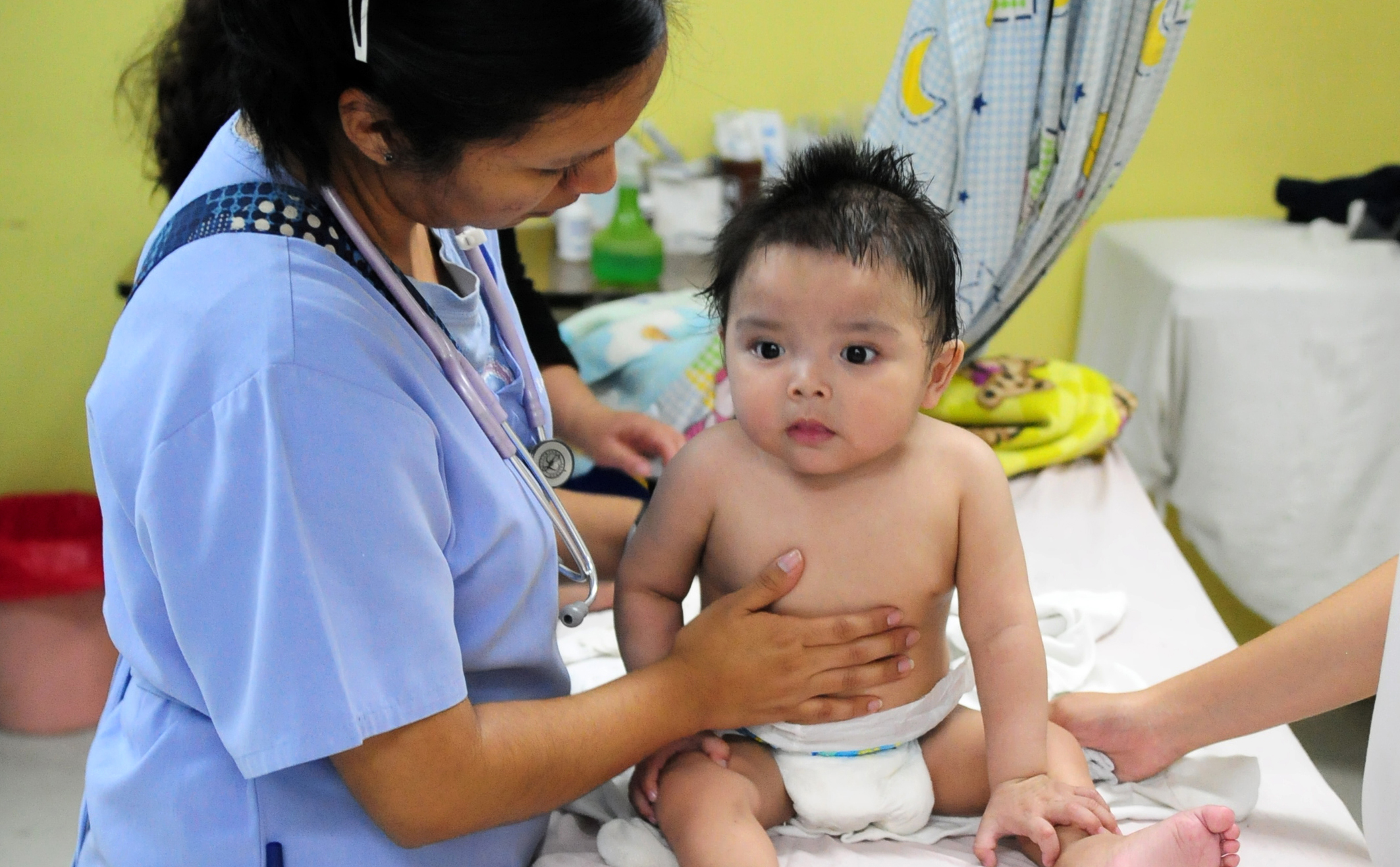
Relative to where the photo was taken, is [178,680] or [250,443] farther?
[178,680]

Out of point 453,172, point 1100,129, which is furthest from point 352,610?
point 1100,129

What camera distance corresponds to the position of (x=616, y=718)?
1043mm

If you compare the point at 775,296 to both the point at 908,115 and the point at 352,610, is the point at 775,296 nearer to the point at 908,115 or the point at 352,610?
the point at 352,610

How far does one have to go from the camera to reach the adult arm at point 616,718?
891 millimetres

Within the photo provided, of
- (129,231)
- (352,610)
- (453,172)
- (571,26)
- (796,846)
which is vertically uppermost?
(571,26)

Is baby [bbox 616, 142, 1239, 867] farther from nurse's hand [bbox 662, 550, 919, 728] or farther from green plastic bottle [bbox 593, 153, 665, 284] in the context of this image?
green plastic bottle [bbox 593, 153, 665, 284]

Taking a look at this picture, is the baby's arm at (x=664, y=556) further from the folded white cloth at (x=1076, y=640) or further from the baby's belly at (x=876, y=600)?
the folded white cloth at (x=1076, y=640)

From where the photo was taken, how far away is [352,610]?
839mm

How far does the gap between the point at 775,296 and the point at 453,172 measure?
34cm

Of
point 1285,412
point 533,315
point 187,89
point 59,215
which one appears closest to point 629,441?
point 533,315

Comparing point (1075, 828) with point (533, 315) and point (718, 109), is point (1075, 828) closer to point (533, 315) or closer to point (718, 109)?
point (533, 315)

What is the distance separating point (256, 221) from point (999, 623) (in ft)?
2.53

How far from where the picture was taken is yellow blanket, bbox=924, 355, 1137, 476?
2.03m

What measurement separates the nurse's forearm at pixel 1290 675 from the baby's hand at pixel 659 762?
0.48 metres
